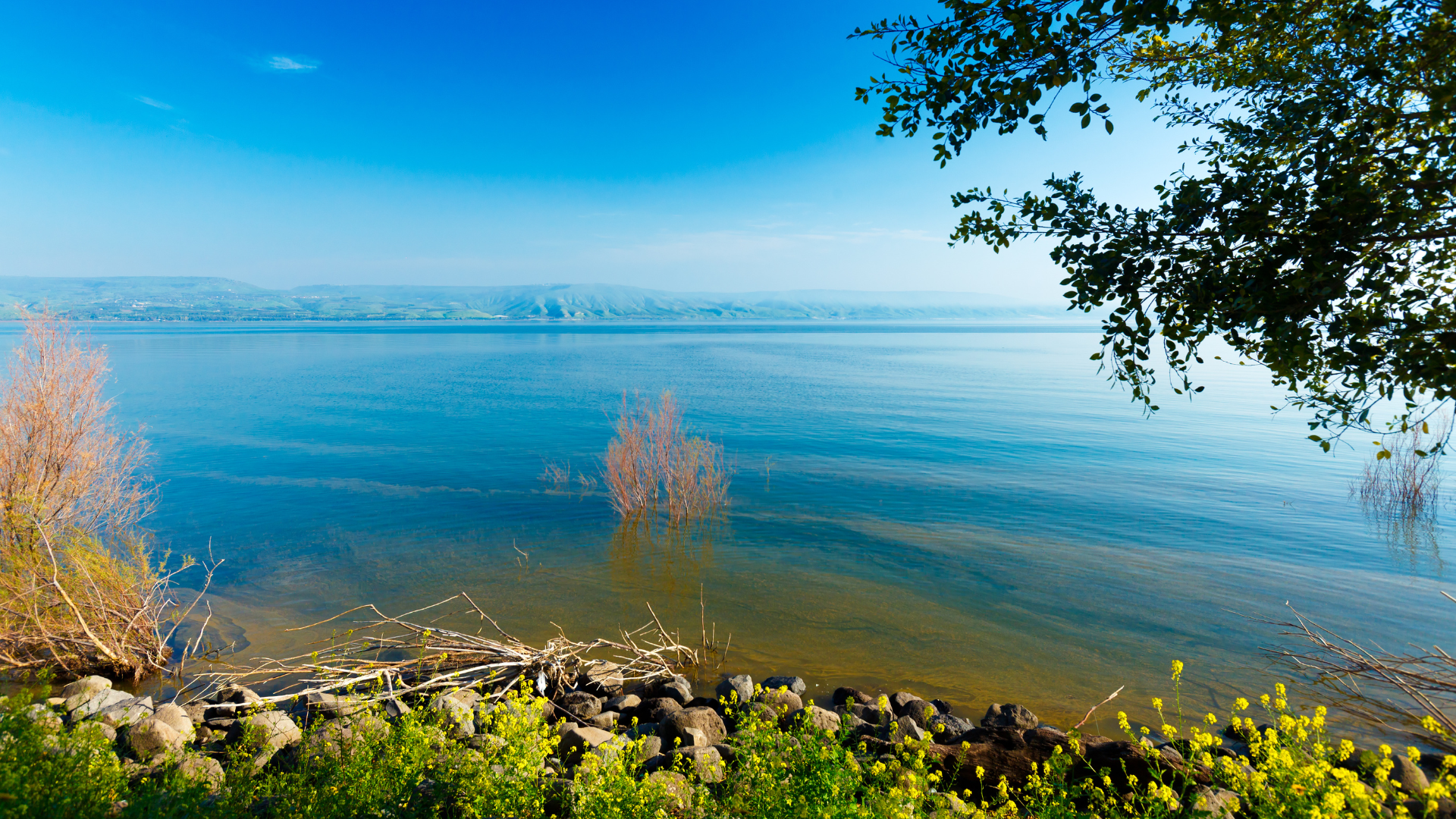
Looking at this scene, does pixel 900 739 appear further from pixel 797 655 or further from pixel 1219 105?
pixel 1219 105

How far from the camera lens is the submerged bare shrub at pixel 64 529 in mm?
8438

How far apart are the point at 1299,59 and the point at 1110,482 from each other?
52.8 ft

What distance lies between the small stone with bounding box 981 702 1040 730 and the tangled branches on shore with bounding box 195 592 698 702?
385cm

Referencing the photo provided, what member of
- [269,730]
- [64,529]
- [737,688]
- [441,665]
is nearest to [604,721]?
[737,688]

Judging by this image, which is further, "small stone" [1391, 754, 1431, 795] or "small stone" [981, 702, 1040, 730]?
"small stone" [981, 702, 1040, 730]

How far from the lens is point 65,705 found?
6.60 meters

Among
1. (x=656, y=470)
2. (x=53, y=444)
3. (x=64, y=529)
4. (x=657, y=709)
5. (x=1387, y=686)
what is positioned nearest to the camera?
(x=657, y=709)

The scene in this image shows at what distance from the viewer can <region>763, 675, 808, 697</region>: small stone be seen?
327 inches

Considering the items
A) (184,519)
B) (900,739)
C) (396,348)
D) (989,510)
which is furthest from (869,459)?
(396,348)

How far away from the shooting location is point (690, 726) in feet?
22.4

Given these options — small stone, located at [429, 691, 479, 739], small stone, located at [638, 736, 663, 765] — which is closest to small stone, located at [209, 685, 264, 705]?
small stone, located at [429, 691, 479, 739]

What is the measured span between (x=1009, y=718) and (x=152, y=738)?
833 centimetres

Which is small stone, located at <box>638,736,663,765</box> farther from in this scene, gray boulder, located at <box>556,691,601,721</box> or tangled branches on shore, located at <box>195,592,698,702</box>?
tangled branches on shore, located at <box>195,592,698,702</box>

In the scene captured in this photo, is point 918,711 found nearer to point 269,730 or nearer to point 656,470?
point 269,730
